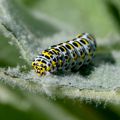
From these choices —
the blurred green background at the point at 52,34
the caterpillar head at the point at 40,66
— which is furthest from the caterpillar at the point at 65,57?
the blurred green background at the point at 52,34

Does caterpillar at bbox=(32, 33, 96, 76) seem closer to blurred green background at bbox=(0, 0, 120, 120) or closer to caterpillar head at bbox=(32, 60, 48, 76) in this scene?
caterpillar head at bbox=(32, 60, 48, 76)

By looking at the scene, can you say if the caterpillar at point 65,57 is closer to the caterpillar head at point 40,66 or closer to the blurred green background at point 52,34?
the caterpillar head at point 40,66

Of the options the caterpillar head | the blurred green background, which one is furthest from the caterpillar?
the blurred green background

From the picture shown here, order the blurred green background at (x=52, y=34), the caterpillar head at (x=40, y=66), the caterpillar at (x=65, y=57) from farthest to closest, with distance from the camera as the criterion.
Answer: the blurred green background at (x=52, y=34) → the caterpillar at (x=65, y=57) → the caterpillar head at (x=40, y=66)

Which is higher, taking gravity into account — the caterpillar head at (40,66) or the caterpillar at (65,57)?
the caterpillar at (65,57)

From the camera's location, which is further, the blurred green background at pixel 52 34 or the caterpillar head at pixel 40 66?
the blurred green background at pixel 52 34

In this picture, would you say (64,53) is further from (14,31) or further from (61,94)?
(61,94)

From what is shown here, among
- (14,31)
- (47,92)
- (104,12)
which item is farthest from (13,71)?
(104,12)
